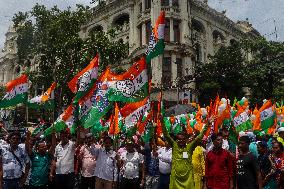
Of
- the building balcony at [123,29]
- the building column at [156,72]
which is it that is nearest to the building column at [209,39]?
the building balcony at [123,29]

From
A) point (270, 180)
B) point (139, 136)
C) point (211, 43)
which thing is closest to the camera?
point (270, 180)

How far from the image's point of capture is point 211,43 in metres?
39.3

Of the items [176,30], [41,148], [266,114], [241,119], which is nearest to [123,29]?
[176,30]

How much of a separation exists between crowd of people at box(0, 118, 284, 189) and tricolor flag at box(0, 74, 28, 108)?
7.48ft

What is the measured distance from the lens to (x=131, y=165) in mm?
8758

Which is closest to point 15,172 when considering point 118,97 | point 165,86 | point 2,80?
point 118,97

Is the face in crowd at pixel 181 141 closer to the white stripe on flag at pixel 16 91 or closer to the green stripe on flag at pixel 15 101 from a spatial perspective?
the green stripe on flag at pixel 15 101

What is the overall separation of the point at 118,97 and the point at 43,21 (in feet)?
79.7

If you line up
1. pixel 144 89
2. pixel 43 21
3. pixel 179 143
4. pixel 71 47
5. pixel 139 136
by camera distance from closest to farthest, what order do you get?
pixel 179 143
pixel 144 89
pixel 139 136
pixel 71 47
pixel 43 21

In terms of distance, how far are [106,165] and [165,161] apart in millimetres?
1319

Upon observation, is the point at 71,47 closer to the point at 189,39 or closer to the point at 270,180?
the point at 189,39

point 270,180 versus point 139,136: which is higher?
point 139,136

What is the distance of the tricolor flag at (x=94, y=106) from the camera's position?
8977 mm

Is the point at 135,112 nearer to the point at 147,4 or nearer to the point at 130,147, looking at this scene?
the point at 130,147
